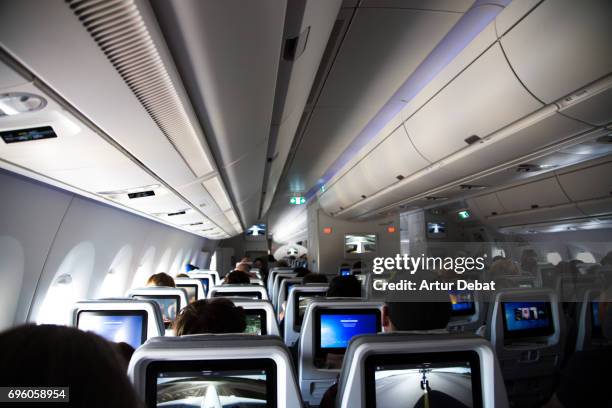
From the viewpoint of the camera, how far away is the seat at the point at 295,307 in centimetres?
529

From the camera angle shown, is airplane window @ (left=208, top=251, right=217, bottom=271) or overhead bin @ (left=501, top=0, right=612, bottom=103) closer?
overhead bin @ (left=501, top=0, right=612, bottom=103)

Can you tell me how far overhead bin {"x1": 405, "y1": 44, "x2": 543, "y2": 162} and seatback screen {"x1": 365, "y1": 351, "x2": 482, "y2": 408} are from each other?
229 centimetres

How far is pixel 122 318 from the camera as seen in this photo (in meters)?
3.43

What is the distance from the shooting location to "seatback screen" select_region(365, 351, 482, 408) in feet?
5.93

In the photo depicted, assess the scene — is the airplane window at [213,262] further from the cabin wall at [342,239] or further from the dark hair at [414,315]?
the dark hair at [414,315]

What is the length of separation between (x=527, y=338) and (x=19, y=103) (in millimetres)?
4545

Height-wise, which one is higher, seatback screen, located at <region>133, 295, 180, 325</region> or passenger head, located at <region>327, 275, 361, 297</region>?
passenger head, located at <region>327, 275, 361, 297</region>

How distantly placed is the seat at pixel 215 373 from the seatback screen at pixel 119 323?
1915mm

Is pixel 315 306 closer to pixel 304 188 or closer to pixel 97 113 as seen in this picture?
pixel 97 113

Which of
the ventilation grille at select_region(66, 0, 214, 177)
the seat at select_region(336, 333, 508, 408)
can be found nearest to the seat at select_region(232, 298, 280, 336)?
the ventilation grille at select_region(66, 0, 214, 177)

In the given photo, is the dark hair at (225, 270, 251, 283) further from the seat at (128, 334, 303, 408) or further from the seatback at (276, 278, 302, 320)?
the seat at (128, 334, 303, 408)

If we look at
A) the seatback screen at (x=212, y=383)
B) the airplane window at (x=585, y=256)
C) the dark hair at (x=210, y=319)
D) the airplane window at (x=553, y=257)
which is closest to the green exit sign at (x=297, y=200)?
the airplane window at (x=553, y=257)

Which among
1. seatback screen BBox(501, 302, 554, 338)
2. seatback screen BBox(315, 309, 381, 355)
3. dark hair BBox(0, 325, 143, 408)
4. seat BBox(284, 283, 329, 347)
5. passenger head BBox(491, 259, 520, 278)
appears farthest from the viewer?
passenger head BBox(491, 259, 520, 278)

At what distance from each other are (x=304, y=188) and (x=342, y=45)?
31.9 feet
